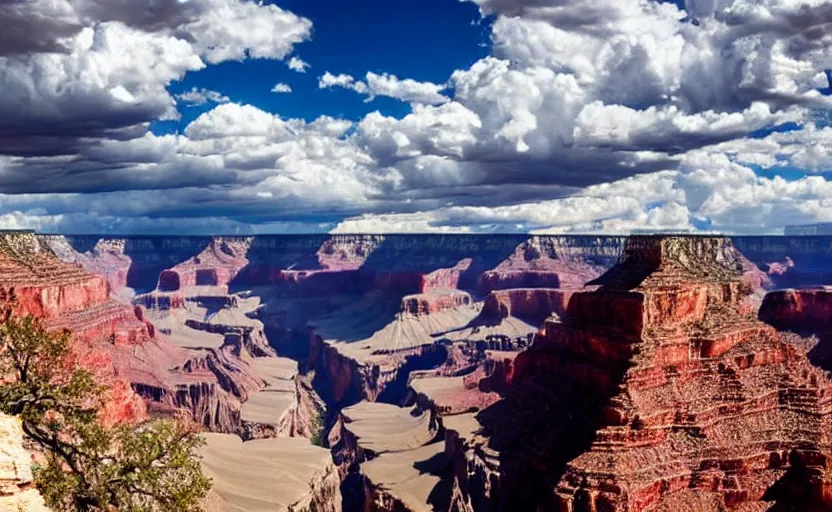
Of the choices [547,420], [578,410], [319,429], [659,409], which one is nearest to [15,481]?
[659,409]

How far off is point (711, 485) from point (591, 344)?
19.4 meters

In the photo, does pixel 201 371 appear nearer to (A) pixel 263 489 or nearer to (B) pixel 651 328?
(A) pixel 263 489

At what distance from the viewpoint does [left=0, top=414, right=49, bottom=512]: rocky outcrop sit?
2245 cm

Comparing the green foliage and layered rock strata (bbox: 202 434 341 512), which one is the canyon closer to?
layered rock strata (bbox: 202 434 341 512)

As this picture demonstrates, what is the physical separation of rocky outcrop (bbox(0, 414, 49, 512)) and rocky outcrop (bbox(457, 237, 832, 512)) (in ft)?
150

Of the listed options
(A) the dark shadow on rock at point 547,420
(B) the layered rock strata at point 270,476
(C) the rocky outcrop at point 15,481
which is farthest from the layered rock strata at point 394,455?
(C) the rocky outcrop at point 15,481

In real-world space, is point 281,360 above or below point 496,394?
below

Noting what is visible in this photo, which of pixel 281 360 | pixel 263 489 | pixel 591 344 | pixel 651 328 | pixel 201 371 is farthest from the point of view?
pixel 281 360

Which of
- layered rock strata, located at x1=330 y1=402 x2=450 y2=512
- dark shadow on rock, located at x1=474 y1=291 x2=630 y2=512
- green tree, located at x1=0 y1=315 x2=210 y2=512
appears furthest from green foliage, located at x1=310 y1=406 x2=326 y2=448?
green tree, located at x1=0 y1=315 x2=210 y2=512

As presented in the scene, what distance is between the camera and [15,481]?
2277 centimetres

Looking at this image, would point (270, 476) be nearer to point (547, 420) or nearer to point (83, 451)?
point (547, 420)

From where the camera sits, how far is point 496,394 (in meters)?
105

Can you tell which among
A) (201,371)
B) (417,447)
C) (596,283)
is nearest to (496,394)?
(417,447)

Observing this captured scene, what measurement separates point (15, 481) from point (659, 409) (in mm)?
56208
